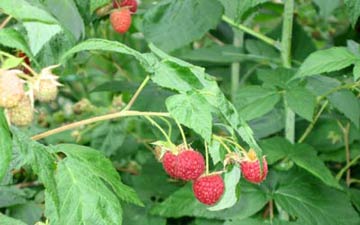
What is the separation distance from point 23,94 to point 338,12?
2.12 meters

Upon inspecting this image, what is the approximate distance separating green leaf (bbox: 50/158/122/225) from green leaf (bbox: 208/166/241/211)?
0.83 ft

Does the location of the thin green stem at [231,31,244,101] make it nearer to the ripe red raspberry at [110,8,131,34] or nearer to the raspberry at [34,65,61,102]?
the ripe red raspberry at [110,8,131,34]

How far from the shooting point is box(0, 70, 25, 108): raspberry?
3.02ft

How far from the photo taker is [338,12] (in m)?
2.88

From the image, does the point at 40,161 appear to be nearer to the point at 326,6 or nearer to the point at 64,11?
the point at 64,11

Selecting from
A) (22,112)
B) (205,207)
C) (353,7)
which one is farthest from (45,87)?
(205,207)

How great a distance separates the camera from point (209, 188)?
1.26 metres

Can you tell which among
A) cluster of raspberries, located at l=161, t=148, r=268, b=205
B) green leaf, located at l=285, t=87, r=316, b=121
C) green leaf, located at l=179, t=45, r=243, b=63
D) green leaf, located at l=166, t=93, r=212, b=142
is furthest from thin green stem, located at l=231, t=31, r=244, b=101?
green leaf, located at l=166, t=93, r=212, b=142

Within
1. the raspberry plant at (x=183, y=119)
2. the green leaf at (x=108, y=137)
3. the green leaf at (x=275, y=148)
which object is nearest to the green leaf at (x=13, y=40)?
the raspberry plant at (x=183, y=119)

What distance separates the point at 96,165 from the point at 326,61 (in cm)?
63

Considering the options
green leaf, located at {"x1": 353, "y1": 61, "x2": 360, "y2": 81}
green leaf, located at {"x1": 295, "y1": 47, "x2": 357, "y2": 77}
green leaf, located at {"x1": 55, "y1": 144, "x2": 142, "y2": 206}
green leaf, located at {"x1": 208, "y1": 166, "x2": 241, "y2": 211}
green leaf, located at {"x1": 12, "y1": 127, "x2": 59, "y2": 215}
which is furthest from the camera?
green leaf, located at {"x1": 295, "y1": 47, "x2": 357, "y2": 77}

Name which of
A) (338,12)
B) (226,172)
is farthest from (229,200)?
(338,12)

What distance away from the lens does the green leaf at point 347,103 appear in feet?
6.04

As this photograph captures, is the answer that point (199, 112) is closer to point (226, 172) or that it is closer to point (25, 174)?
point (226, 172)
